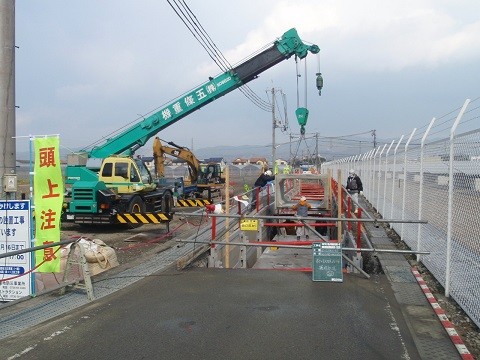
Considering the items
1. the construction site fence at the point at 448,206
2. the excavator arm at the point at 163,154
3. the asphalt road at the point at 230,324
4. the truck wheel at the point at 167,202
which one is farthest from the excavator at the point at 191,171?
the asphalt road at the point at 230,324

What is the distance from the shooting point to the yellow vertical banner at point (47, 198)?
746 centimetres

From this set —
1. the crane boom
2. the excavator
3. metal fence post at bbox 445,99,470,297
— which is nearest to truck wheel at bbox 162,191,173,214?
the crane boom

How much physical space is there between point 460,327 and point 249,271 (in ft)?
12.1

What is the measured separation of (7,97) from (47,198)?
6.37 feet

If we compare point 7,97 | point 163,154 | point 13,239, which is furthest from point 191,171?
point 13,239

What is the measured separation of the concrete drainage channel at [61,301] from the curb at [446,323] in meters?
4.42

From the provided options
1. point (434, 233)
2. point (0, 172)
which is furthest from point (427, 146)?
point (0, 172)

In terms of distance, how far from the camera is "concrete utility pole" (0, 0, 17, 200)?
779 centimetres

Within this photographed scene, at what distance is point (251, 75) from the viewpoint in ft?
65.6

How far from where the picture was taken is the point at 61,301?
21.7ft

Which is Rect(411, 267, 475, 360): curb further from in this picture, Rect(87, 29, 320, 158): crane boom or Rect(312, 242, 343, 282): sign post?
Rect(87, 29, 320, 158): crane boom

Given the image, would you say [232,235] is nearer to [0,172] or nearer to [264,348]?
[0,172]

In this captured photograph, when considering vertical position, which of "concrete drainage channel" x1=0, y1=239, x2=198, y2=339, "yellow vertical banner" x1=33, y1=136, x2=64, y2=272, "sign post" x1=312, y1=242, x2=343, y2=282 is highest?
"yellow vertical banner" x1=33, y1=136, x2=64, y2=272

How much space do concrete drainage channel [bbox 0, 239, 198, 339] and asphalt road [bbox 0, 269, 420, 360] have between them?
21 cm
